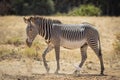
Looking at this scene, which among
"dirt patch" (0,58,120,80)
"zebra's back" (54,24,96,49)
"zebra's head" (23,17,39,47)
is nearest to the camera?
"dirt patch" (0,58,120,80)

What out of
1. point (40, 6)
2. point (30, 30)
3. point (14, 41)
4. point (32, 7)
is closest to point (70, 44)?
point (30, 30)

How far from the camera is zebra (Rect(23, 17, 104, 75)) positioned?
13867 mm

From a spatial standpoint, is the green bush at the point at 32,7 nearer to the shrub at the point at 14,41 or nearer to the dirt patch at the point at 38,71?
the shrub at the point at 14,41

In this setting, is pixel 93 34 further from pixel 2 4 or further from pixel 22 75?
pixel 2 4

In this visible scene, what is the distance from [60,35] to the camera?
14.0 m

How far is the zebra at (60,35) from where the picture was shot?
13.9 meters

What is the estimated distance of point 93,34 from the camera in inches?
556

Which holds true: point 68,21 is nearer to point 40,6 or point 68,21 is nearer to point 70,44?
point 70,44

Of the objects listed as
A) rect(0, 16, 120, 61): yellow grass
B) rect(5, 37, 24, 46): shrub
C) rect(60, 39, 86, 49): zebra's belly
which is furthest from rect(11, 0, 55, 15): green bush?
rect(60, 39, 86, 49): zebra's belly

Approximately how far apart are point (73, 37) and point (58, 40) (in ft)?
2.06

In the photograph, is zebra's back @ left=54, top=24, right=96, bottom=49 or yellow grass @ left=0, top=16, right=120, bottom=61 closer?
zebra's back @ left=54, top=24, right=96, bottom=49

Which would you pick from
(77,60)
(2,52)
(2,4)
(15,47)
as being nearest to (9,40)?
(15,47)

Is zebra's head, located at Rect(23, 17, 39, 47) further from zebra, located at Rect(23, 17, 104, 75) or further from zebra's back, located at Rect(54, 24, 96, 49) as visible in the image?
zebra's back, located at Rect(54, 24, 96, 49)

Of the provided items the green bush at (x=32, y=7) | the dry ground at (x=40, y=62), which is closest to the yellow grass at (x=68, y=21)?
the dry ground at (x=40, y=62)
